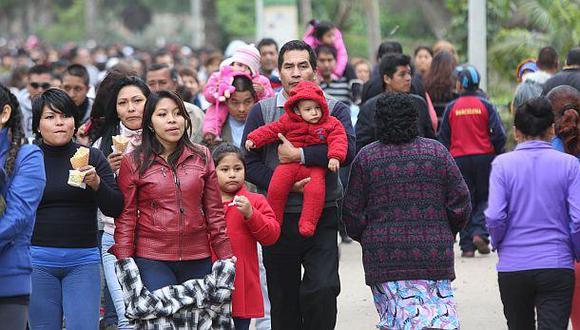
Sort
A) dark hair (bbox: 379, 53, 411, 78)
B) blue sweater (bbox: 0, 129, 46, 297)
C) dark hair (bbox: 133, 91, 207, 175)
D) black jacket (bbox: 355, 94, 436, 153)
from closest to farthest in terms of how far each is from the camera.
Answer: blue sweater (bbox: 0, 129, 46, 297) → dark hair (bbox: 133, 91, 207, 175) → black jacket (bbox: 355, 94, 436, 153) → dark hair (bbox: 379, 53, 411, 78)

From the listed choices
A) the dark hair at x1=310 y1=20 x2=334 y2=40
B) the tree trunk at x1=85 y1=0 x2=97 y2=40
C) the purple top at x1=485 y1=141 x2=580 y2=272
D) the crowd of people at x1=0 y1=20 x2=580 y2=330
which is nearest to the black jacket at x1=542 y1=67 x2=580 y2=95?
the crowd of people at x1=0 y1=20 x2=580 y2=330

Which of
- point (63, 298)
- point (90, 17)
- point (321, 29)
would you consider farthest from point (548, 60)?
point (90, 17)

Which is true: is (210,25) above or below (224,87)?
above

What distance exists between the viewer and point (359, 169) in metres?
7.81

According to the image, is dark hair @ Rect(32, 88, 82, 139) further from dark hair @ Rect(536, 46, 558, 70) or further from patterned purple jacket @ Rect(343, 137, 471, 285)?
dark hair @ Rect(536, 46, 558, 70)

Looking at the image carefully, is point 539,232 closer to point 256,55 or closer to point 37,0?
point 256,55

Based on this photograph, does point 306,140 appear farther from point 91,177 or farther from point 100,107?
point 100,107

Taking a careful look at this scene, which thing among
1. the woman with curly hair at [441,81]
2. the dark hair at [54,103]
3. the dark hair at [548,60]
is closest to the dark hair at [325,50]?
the woman with curly hair at [441,81]

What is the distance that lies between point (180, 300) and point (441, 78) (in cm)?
744

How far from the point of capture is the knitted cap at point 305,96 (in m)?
7.90

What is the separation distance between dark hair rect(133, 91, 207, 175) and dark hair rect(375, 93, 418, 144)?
1129 mm

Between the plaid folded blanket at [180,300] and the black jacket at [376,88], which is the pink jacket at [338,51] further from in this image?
the plaid folded blanket at [180,300]

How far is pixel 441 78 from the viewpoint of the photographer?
14000 mm

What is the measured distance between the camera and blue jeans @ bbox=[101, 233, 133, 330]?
28.2 feet
